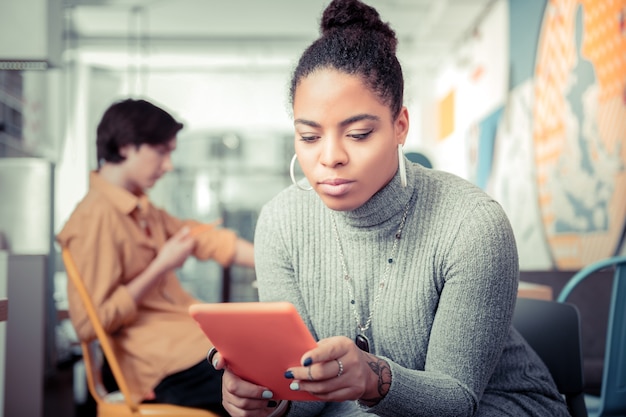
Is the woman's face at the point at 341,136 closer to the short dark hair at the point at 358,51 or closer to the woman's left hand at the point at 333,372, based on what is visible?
the short dark hair at the point at 358,51

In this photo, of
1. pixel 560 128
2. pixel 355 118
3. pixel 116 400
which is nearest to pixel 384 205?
pixel 355 118

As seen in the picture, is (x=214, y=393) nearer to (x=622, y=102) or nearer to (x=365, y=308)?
(x=365, y=308)

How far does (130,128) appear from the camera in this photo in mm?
2129

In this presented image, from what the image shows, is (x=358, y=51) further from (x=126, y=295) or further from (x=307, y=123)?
(x=126, y=295)

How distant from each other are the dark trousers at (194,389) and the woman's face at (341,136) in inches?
35.6

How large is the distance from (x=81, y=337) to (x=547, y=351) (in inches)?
49.6

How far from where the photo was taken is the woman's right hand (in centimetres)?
98

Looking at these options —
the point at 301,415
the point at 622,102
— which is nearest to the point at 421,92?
the point at 622,102

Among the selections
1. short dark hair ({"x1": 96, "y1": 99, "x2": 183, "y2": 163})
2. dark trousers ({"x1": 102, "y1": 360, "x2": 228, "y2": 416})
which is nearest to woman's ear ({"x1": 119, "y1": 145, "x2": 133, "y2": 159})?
short dark hair ({"x1": 96, "y1": 99, "x2": 183, "y2": 163})

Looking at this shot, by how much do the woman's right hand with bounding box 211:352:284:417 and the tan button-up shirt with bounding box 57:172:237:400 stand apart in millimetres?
907

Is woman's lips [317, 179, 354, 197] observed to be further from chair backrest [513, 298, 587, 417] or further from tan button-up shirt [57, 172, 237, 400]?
tan button-up shirt [57, 172, 237, 400]

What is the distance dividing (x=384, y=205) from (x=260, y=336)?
0.41m

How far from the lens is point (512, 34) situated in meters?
5.05

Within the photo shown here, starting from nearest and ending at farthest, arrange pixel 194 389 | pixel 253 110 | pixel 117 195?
1. pixel 194 389
2. pixel 117 195
3. pixel 253 110
